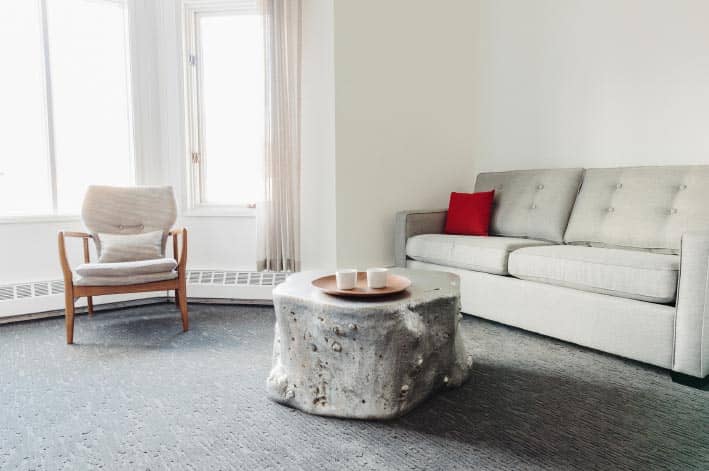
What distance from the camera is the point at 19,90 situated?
3.46 m

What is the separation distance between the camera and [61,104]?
11.9 ft

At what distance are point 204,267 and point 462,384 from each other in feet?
8.26

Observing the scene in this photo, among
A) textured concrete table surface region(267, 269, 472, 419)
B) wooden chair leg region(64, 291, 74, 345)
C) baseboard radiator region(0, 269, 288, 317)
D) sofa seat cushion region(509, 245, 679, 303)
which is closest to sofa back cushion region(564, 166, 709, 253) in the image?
sofa seat cushion region(509, 245, 679, 303)

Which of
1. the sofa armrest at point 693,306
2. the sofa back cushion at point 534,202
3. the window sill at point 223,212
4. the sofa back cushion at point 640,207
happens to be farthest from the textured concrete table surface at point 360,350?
the window sill at point 223,212

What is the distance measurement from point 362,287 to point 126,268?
1569 millimetres

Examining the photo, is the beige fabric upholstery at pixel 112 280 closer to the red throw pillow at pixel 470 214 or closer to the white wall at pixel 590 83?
the red throw pillow at pixel 470 214

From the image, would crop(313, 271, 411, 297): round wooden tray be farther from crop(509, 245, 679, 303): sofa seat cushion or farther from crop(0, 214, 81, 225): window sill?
crop(0, 214, 81, 225): window sill

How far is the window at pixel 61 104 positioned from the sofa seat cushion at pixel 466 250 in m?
2.36

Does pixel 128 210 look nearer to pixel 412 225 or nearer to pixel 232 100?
pixel 232 100

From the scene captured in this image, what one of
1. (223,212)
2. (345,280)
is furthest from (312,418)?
(223,212)

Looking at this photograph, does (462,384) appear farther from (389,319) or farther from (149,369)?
(149,369)

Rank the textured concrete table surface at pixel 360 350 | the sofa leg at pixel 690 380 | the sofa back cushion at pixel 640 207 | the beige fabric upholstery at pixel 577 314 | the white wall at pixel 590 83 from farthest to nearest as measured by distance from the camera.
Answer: the white wall at pixel 590 83
the sofa back cushion at pixel 640 207
the beige fabric upholstery at pixel 577 314
the sofa leg at pixel 690 380
the textured concrete table surface at pixel 360 350

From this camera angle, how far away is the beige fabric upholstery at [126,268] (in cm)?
279

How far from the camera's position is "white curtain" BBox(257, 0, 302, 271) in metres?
3.59
